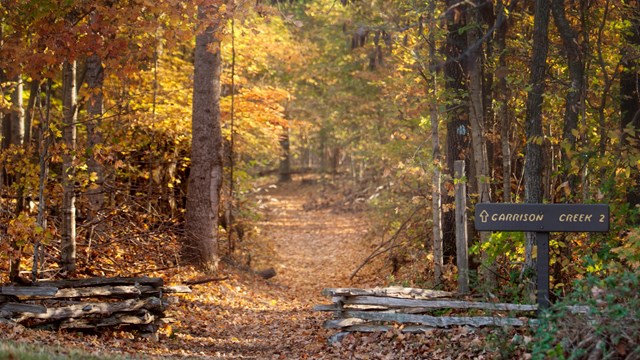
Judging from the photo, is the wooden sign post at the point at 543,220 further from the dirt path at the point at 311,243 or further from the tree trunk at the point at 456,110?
the dirt path at the point at 311,243

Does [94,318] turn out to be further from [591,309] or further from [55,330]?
[591,309]

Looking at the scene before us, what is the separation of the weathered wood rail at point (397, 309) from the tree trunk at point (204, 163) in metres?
4.93

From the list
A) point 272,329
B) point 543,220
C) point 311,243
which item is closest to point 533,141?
point 543,220

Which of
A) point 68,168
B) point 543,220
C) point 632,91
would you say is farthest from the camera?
point 632,91

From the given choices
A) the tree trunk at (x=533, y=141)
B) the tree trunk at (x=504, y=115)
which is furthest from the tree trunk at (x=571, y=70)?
the tree trunk at (x=504, y=115)

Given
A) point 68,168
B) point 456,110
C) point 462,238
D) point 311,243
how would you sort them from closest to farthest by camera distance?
point 68,168
point 462,238
point 456,110
point 311,243

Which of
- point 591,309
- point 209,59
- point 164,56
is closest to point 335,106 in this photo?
point 164,56

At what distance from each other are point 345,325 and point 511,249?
2625 mm

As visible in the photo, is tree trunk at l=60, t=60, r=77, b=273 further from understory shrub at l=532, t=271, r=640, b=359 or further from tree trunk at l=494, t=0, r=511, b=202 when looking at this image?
understory shrub at l=532, t=271, r=640, b=359

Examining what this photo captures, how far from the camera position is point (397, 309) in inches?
399

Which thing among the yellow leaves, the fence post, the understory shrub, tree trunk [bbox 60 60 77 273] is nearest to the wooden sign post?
the understory shrub

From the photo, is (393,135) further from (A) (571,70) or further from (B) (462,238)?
(A) (571,70)

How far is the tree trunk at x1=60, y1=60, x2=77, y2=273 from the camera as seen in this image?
10.2 metres

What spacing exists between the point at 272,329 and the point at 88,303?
135 inches
